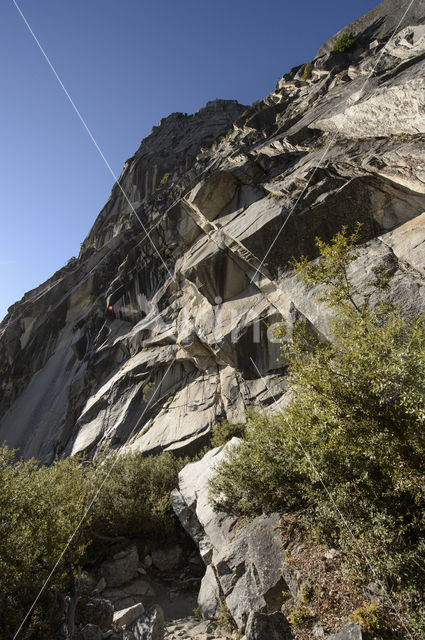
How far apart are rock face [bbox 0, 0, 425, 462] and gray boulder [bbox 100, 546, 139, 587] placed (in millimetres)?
7458

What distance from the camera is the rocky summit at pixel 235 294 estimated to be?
1263cm

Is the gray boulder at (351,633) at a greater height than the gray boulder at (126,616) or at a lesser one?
greater

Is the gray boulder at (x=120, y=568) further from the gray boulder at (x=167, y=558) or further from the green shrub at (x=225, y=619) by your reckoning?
the green shrub at (x=225, y=619)

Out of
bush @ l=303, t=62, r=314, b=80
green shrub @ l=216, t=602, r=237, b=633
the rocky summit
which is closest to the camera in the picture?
green shrub @ l=216, t=602, r=237, b=633

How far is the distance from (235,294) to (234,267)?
5.93 feet

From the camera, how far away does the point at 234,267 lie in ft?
68.5

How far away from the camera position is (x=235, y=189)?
22.5 metres

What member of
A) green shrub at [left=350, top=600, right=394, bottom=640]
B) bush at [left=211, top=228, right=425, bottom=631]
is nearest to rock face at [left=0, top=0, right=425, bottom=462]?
bush at [left=211, top=228, right=425, bottom=631]

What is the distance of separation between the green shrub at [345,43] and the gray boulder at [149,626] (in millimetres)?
40883

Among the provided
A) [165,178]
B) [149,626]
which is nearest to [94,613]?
[149,626]

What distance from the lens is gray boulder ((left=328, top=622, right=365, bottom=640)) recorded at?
491cm

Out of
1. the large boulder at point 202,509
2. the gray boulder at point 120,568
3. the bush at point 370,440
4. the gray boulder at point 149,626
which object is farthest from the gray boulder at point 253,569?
the gray boulder at point 120,568

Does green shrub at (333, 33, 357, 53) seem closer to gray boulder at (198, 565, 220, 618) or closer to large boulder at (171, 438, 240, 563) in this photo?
large boulder at (171, 438, 240, 563)

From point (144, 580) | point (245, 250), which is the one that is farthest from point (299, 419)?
point (245, 250)
